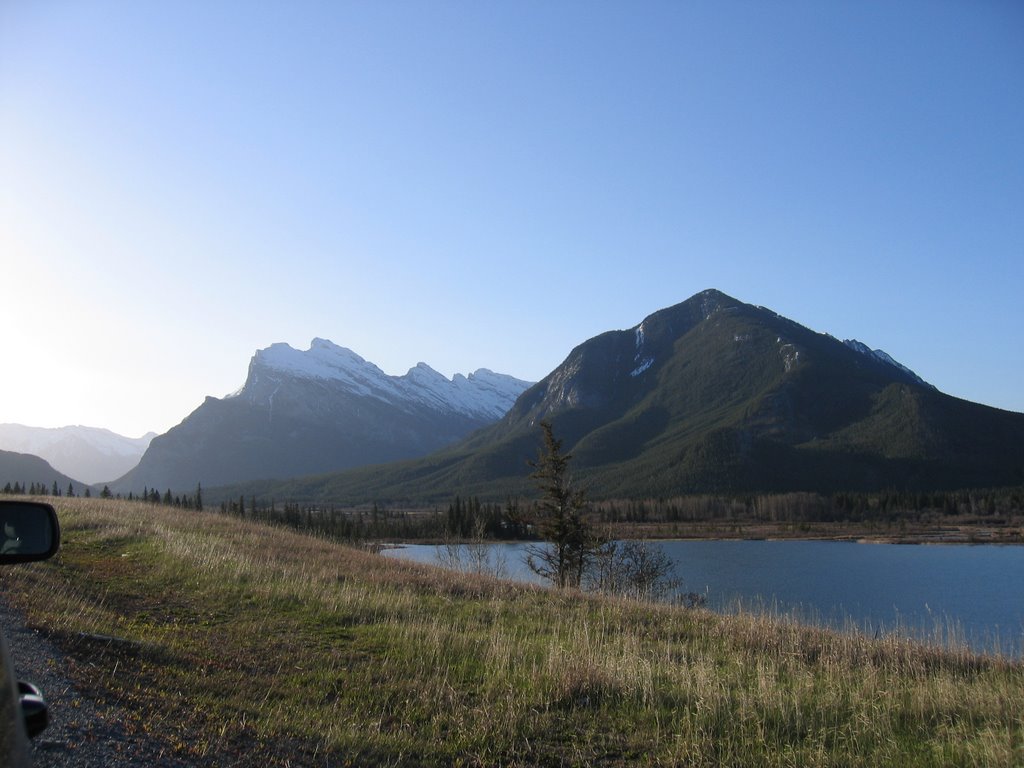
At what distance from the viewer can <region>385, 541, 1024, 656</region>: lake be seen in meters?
31.2

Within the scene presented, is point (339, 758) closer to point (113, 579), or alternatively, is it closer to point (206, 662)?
point (206, 662)

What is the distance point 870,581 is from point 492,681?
48090 millimetres

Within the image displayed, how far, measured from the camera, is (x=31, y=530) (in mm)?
3879

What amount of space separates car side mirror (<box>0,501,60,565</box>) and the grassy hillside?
8.44 feet

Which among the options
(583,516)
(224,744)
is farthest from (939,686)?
(583,516)

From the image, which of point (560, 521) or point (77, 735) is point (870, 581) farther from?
point (77, 735)

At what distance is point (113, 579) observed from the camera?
13852 mm

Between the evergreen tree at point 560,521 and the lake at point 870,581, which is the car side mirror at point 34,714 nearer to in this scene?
the lake at point 870,581

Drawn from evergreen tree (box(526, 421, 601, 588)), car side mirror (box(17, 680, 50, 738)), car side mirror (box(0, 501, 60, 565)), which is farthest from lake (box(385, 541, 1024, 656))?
car side mirror (box(17, 680, 50, 738))

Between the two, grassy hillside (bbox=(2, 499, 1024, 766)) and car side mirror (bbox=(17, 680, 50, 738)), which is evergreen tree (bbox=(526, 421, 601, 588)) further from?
car side mirror (bbox=(17, 680, 50, 738))

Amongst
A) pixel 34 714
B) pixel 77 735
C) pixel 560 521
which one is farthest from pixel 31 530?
pixel 560 521

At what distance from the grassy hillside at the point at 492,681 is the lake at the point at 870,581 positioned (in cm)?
596

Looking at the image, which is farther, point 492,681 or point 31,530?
point 492,681

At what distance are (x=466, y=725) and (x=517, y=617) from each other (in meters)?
6.41
